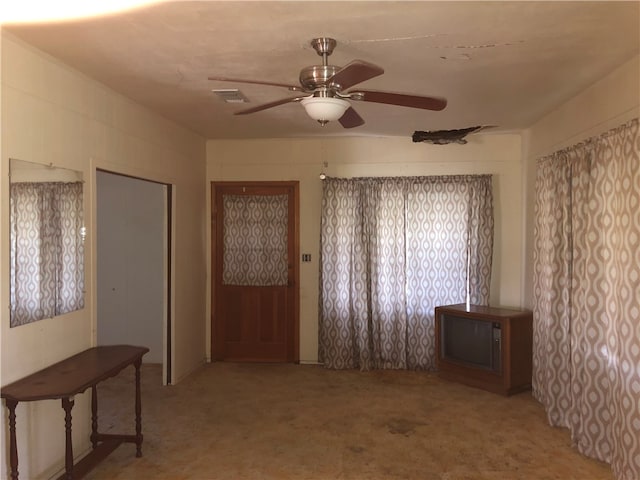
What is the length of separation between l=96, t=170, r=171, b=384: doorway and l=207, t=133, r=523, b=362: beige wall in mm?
598

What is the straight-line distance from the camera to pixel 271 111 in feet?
13.9

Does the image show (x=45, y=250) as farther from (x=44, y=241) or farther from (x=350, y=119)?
(x=350, y=119)

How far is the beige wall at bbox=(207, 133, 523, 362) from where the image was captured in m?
5.23

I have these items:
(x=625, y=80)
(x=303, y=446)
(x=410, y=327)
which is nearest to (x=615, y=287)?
(x=625, y=80)

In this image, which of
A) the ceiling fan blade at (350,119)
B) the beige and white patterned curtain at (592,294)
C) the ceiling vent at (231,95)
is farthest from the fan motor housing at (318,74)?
the beige and white patterned curtain at (592,294)

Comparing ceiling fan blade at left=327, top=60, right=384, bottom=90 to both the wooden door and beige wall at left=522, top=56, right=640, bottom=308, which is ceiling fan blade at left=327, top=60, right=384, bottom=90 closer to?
beige wall at left=522, top=56, right=640, bottom=308

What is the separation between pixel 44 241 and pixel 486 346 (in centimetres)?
369

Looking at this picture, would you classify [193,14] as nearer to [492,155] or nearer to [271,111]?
[271,111]

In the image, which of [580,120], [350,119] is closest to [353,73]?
[350,119]

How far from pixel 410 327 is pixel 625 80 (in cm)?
309

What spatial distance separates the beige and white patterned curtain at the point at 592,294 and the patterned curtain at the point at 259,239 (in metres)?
2.64

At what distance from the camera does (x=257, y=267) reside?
18.4ft

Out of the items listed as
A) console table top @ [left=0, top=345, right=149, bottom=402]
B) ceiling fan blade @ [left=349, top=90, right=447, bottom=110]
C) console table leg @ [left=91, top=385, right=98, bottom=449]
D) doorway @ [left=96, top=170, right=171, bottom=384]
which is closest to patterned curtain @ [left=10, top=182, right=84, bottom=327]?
console table top @ [left=0, top=345, right=149, bottom=402]

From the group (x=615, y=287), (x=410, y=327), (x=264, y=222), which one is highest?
(x=264, y=222)
